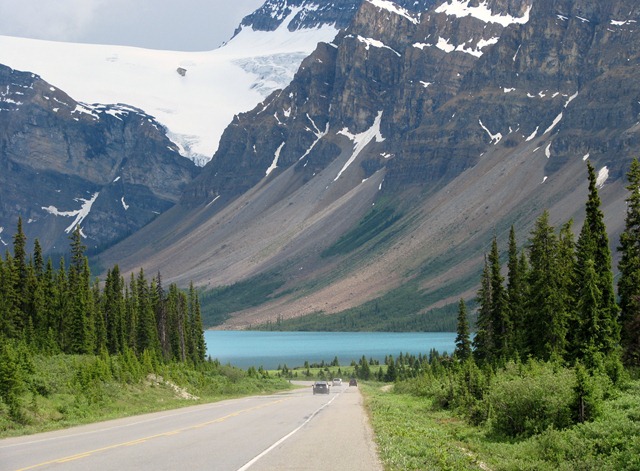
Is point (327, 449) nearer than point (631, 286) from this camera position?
Yes

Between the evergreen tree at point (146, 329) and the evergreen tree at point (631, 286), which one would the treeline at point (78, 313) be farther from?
the evergreen tree at point (631, 286)

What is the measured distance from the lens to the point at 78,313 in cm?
8962

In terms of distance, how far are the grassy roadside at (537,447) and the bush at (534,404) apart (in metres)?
0.59

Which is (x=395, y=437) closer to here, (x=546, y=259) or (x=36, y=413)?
(x=36, y=413)

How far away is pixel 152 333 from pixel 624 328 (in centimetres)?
6723

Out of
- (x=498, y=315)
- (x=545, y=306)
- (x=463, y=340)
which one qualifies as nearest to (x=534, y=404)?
(x=545, y=306)

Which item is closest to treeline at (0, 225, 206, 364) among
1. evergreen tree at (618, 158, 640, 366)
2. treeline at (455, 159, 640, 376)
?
treeline at (455, 159, 640, 376)

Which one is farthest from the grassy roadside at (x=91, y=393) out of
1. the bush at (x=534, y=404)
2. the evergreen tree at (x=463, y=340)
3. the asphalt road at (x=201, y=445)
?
the evergreen tree at (x=463, y=340)

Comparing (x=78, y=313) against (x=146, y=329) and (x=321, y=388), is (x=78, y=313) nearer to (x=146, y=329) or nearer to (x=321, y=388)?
(x=146, y=329)

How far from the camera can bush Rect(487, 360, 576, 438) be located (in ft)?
104

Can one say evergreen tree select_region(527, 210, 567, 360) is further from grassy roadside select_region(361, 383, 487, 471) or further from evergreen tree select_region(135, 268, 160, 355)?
evergreen tree select_region(135, 268, 160, 355)

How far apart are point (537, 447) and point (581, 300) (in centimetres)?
1970

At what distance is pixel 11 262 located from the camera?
91.4 metres

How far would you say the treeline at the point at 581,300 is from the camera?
46188mm
